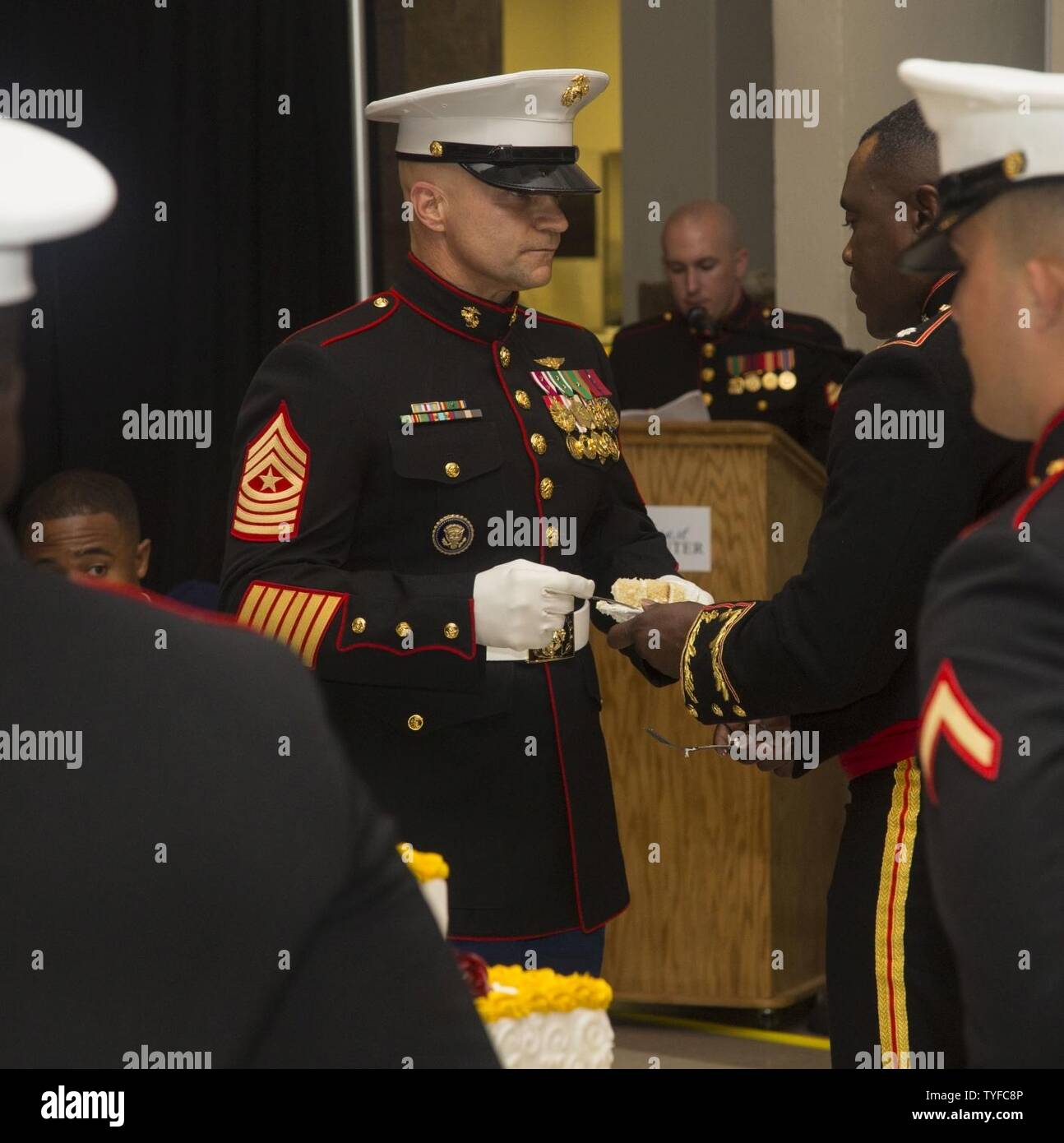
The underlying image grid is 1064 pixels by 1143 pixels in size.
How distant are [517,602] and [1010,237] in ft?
3.33

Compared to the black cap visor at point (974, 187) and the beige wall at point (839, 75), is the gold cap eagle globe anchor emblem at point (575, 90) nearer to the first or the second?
the black cap visor at point (974, 187)

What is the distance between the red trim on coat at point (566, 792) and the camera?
7.53ft

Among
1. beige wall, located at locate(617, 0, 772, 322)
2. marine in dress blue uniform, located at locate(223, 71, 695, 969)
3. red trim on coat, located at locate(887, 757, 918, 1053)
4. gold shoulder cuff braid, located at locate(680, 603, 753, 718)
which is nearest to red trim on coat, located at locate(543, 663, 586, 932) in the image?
marine in dress blue uniform, located at locate(223, 71, 695, 969)

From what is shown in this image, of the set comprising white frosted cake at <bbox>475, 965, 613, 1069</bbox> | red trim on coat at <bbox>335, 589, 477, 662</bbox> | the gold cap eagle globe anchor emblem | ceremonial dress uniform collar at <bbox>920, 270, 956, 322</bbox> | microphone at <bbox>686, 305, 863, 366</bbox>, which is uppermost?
the gold cap eagle globe anchor emblem

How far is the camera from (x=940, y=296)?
1.93 meters

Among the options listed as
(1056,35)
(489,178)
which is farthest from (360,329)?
(1056,35)

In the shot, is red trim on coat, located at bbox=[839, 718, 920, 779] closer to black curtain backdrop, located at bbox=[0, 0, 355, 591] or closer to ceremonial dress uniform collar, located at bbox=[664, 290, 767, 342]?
black curtain backdrop, located at bbox=[0, 0, 355, 591]

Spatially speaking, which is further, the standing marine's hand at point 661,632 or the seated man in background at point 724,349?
the seated man in background at point 724,349

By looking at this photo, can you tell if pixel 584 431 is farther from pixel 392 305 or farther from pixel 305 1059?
pixel 305 1059

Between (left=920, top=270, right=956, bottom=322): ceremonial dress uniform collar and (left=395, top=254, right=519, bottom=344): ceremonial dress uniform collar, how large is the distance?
628 mm

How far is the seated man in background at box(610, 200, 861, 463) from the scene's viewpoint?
14.1ft

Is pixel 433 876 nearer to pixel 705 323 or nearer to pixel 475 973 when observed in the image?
pixel 475 973

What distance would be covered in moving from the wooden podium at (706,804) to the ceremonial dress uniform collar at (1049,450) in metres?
2.23

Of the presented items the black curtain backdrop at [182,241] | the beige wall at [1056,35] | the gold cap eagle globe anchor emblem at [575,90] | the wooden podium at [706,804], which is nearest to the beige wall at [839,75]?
the beige wall at [1056,35]
